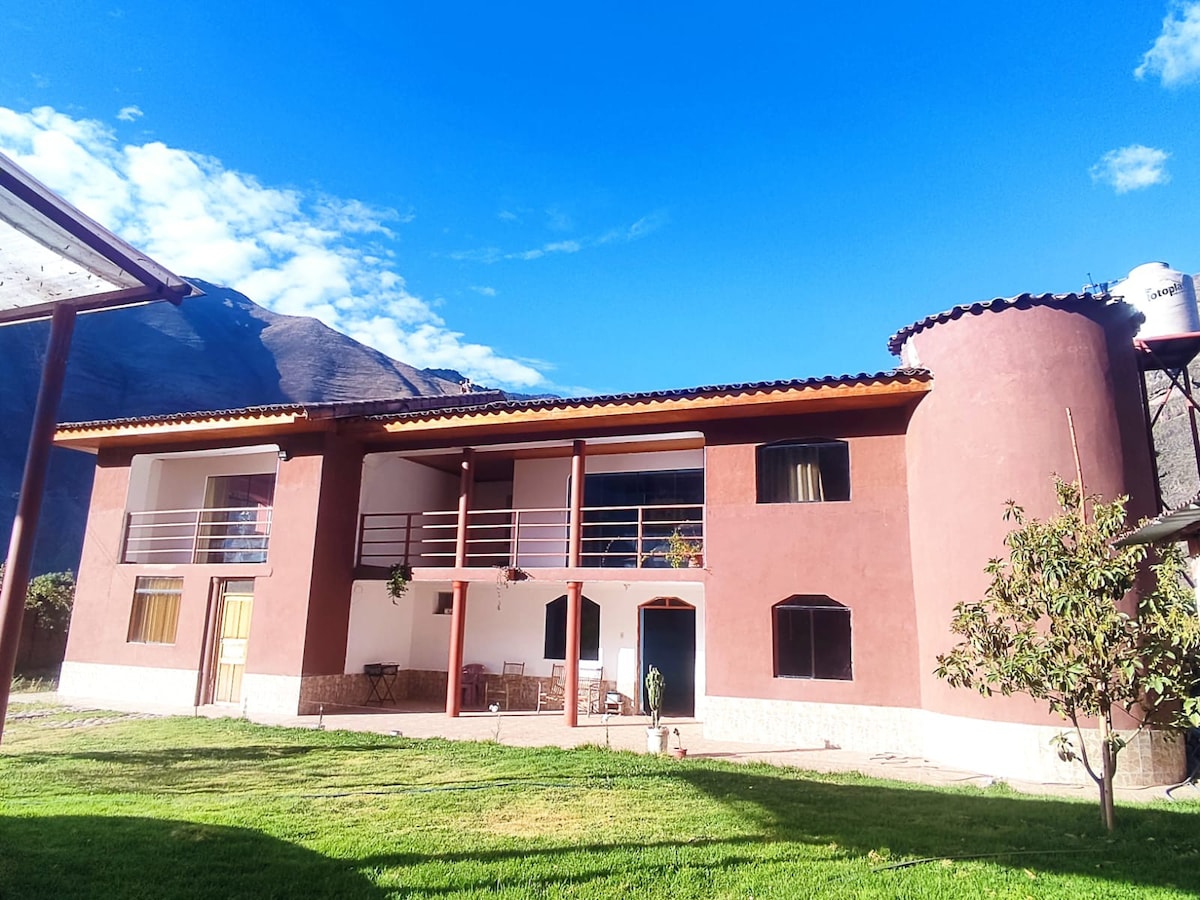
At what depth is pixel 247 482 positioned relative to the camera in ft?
57.3

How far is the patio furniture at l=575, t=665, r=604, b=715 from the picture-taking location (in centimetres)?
1457

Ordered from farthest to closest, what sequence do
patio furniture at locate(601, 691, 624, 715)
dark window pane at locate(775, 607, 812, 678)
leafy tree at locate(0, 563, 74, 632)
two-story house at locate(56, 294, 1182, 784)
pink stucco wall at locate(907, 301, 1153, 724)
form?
leafy tree at locate(0, 563, 74, 632)
patio furniture at locate(601, 691, 624, 715)
dark window pane at locate(775, 607, 812, 678)
two-story house at locate(56, 294, 1182, 784)
pink stucco wall at locate(907, 301, 1153, 724)

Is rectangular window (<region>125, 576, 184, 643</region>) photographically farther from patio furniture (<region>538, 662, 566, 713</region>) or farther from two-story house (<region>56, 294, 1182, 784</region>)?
patio furniture (<region>538, 662, 566, 713</region>)

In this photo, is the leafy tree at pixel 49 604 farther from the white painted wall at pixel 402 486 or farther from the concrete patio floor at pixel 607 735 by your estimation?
the white painted wall at pixel 402 486

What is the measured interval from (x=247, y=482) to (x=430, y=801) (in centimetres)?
1218

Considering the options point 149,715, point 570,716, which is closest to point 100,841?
point 570,716

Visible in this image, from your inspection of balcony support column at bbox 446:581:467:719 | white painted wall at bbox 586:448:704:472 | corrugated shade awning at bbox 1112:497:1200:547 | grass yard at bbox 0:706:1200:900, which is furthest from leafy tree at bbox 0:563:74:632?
corrugated shade awning at bbox 1112:497:1200:547

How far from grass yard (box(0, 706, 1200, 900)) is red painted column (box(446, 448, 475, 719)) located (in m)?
3.74

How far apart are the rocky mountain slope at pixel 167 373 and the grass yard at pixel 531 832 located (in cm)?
3338

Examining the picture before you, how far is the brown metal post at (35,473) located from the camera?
5.07 m

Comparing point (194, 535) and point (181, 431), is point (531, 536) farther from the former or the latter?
point (194, 535)

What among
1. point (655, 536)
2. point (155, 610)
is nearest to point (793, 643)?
point (655, 536)

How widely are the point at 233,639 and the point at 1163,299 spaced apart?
17.4m

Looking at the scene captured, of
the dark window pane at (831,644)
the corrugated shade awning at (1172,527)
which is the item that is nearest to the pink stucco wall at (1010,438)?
the dark window pane at (831,644)
